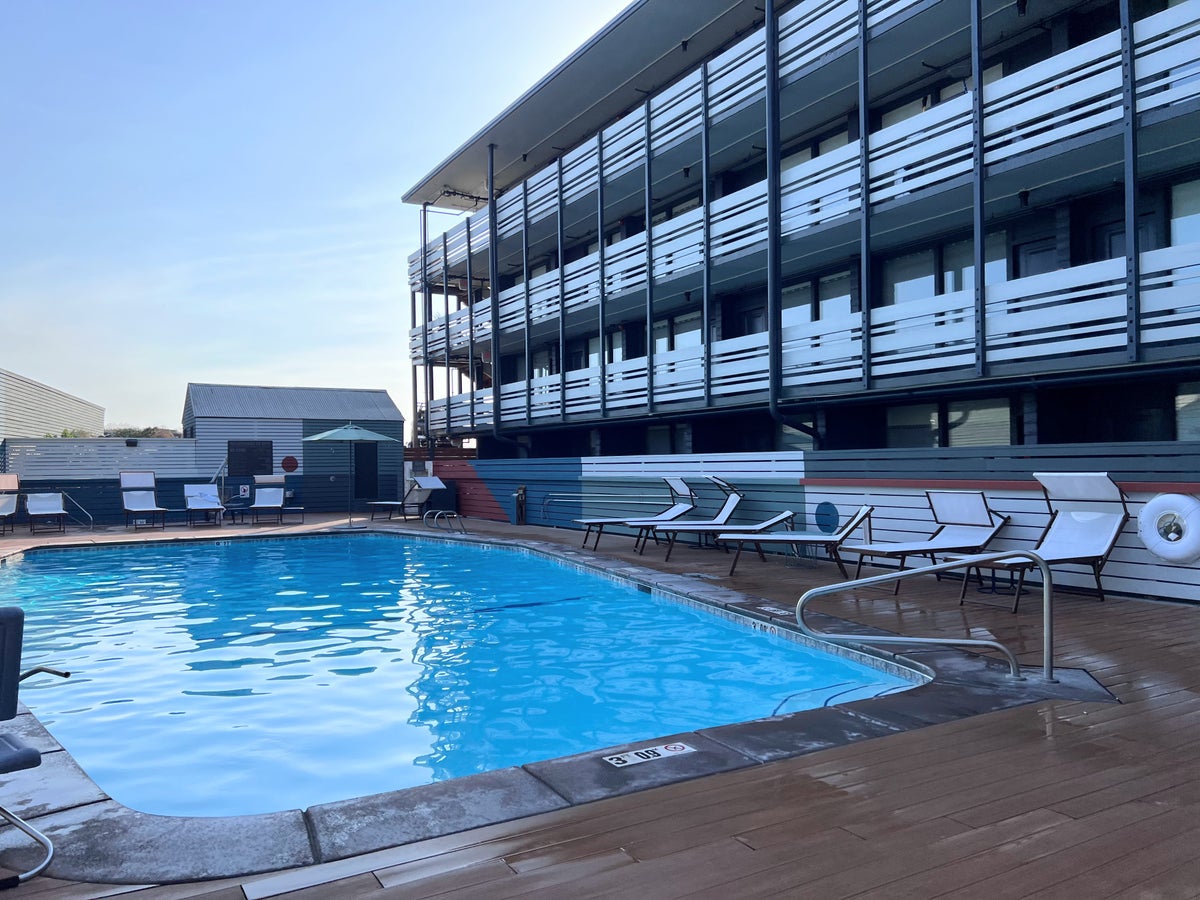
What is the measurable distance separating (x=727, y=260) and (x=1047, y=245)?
453cm

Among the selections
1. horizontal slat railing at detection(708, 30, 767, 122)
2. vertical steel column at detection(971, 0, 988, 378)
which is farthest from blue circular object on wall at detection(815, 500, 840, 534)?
horizontal slat railing at detection(708, 30, 767, 122)

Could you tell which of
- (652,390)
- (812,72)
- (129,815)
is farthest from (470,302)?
(129,815)

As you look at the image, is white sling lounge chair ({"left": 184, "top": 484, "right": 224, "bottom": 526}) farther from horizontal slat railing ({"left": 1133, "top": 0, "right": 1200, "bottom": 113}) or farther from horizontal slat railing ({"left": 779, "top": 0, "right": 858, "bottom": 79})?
horizontal slat railing ({"left": 1133, "top": 0, "right": 1200, "bottom": 113})

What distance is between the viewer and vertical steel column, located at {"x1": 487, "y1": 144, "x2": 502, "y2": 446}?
61.2ft

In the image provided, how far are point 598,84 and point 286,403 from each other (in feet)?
43.5

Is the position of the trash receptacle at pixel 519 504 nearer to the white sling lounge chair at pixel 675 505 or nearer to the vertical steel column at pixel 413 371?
the white sling lounge chair at pixel 675 505

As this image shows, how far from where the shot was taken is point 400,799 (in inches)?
110

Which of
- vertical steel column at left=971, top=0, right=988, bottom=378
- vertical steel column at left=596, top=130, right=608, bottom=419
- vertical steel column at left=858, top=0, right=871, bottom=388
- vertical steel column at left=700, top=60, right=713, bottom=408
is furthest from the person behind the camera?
vertical steel column at left=596, top=130, right=608, bottom=419

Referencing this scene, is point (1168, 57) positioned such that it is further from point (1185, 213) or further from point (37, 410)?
point (37, 410)

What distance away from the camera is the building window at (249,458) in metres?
20.9

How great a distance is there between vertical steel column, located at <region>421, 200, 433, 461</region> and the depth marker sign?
19.0 metres

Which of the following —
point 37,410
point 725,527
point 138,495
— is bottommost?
point 725,527

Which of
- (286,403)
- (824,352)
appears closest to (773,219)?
(824,352)

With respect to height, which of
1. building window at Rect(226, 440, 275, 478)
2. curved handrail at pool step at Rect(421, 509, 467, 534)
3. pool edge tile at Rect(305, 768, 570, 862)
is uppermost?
building window at Rect(226, 440, 275, 478)
